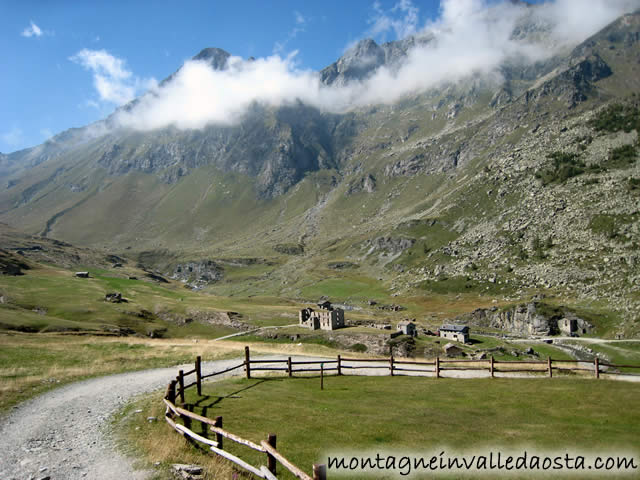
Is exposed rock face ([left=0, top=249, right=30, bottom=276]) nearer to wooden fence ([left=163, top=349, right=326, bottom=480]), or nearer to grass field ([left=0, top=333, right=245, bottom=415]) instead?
grass field ([left=0, top=333, right=245, bottom=415])

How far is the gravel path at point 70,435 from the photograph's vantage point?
17.3 meters

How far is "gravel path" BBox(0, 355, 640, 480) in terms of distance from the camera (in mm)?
17344

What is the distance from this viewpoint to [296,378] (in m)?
38.8

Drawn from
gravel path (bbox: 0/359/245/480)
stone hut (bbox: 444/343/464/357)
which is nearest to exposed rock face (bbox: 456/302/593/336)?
stone hut (bbox: 444/343/464/357)

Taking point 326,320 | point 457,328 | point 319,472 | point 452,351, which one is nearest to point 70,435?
point 319,472

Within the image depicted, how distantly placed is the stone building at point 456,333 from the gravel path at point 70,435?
323 feet

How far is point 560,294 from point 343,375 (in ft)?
502

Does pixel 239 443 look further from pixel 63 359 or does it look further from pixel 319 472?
pixel 63 359

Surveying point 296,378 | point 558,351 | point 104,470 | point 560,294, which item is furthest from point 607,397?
point 560,294

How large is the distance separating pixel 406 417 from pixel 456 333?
103018 mm

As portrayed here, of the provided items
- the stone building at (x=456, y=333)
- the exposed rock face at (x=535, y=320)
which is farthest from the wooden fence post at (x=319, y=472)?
the exposed rock face at (x=535, y=320)

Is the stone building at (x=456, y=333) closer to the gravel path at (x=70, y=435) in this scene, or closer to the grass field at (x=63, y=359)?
the grass field at (x=63, y=359)

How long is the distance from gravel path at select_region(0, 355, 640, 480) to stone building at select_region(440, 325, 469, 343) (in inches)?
3871

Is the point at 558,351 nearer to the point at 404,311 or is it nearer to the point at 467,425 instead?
the point at 404,311
